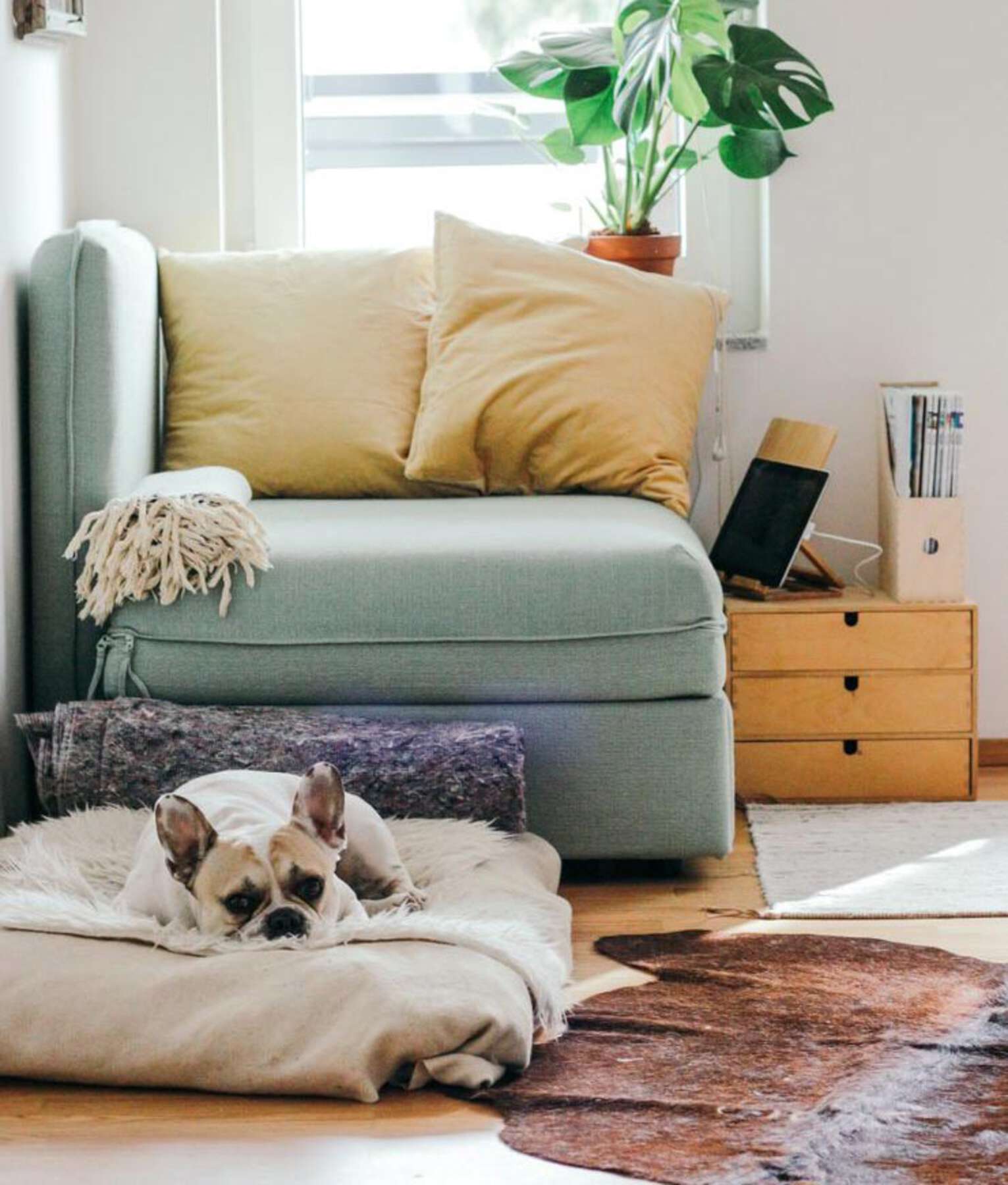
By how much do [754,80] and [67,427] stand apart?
140 centimetres

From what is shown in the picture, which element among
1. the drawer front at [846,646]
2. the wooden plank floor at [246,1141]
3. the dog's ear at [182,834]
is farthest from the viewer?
the drawer front at [846,646]

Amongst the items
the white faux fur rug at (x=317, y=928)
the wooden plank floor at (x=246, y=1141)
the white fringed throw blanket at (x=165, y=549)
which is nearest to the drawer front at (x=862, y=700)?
the white faux fur rug at (x=317, y=928)

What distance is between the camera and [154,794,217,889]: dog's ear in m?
2.01

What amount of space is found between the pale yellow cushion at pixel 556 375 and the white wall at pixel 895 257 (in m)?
0.34

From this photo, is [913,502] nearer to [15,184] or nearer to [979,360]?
[979,360]

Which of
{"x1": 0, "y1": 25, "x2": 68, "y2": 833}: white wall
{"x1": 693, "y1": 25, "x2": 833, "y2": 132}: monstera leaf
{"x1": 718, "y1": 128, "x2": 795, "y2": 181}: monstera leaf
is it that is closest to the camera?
{"x1": 0, "y1": 25, "x2": 68, "y2": 833}: white wall

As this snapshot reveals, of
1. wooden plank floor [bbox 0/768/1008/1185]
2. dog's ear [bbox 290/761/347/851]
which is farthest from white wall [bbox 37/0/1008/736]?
wooden plank floor [bbox 0/768/1008/1185]

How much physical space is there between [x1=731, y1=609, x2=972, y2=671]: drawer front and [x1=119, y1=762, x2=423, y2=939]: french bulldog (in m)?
1.02

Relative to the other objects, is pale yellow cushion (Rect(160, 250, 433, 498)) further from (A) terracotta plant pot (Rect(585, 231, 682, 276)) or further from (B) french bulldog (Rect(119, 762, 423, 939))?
(B) french bulldog (Rect(119, 762, 423, 939))

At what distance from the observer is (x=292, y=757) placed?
97.0 inches

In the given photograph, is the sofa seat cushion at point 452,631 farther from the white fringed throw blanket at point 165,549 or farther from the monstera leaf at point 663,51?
the monstera leaf at point 663,51

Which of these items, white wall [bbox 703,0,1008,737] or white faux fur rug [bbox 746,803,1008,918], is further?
white wall [bbox 703,0,1008,737]

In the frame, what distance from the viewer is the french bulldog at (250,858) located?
204 centimetres

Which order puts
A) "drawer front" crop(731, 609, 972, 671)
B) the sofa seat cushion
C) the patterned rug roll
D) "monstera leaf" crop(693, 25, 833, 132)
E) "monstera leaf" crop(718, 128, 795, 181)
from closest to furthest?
the patterned rug roll
the sofa seat cushion
"drawer front" crop(731, 609, 972, 671)
"monstera leaf" crop(693, 25, 833, 132)
"monstera leaf" crop(718, 128, 795, 181)
